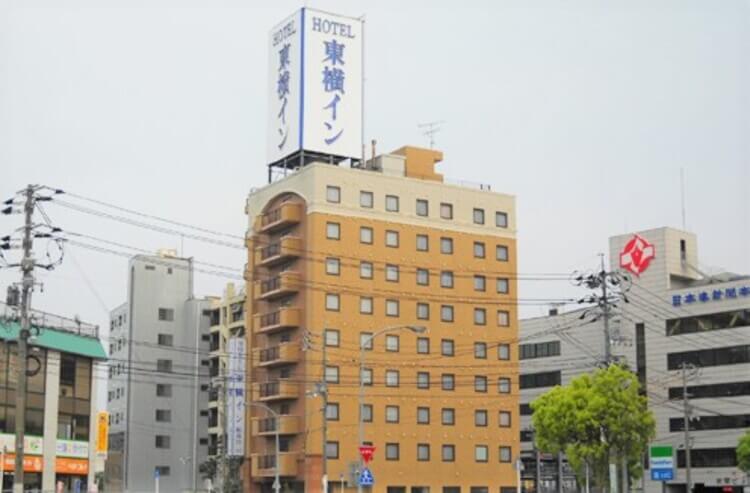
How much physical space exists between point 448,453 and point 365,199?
19784mm

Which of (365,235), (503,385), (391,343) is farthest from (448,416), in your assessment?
(365,235)

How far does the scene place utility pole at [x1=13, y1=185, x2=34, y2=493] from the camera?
3944 cm

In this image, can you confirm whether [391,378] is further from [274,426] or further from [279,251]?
[279,251]

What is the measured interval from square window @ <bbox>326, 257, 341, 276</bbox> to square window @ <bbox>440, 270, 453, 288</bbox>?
29.5ft

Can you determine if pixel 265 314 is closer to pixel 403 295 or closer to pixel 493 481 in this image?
pixel 403 295

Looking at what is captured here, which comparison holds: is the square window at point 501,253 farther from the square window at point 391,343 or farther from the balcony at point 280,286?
the balcony at point 280,286

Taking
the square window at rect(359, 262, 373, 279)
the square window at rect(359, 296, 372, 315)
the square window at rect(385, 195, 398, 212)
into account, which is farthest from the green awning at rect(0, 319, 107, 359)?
the square window at rect(385, 195, 398, 212)

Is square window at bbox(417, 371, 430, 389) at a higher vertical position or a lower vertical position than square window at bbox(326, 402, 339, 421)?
higher

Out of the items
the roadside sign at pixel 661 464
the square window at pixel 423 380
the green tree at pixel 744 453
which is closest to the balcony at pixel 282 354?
the square window at pixel 423 380

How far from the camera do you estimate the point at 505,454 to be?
91750mm

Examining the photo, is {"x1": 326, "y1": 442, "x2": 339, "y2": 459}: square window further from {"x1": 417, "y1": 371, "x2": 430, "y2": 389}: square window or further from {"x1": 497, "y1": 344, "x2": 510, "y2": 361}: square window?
{"x1": 497, "y1": 344, "x2": 510, "y2": 361}: square window

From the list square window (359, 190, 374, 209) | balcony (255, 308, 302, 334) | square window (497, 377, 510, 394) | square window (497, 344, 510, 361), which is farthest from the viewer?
square window (497, 344, 510, 361)

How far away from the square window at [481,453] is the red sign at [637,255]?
1001 inches

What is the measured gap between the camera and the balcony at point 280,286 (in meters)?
86.6
